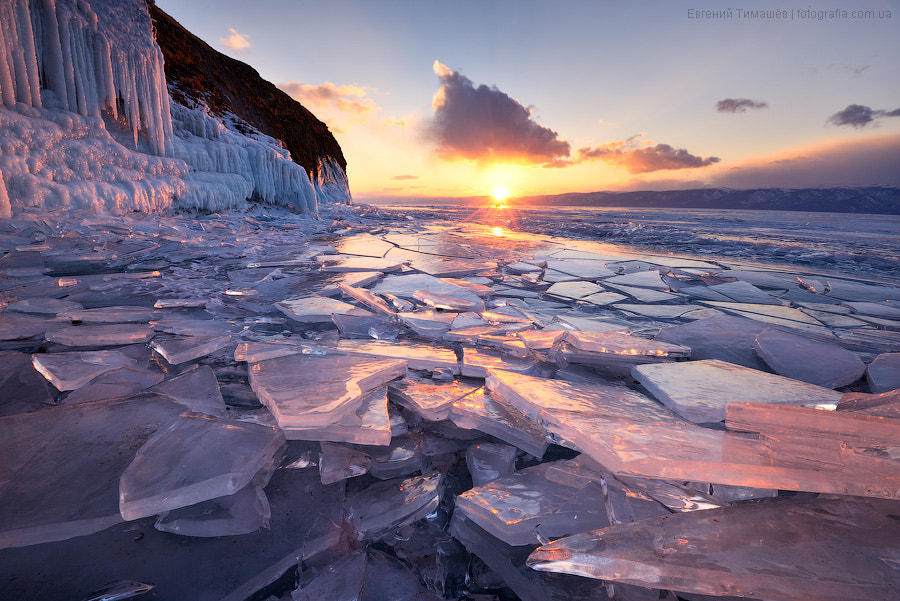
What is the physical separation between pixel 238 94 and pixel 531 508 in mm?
24193

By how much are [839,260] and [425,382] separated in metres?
6.87

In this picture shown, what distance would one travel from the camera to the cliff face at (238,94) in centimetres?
1349

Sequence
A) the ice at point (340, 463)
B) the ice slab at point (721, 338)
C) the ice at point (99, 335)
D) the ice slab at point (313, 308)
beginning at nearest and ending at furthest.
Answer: the ice at point (340, 463) → the ice at point (99, 335) → the ice slab at point (721, 338) → the ice slab at point (313, 308)

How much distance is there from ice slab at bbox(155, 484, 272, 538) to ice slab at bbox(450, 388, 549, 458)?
53 cm

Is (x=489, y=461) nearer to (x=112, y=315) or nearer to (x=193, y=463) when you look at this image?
(x=193, y=463)

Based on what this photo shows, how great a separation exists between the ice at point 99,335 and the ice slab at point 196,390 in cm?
53

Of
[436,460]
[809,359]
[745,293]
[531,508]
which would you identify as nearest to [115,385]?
[436,460]

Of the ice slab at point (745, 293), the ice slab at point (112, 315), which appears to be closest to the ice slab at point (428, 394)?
the ice slab at point (112, 315)

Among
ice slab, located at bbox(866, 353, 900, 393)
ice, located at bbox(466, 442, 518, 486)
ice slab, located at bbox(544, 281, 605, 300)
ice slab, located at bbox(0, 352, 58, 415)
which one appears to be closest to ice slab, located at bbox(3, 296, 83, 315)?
ice slab, located at bbox(0, 352, 58, 415)

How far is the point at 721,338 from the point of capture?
1762mm

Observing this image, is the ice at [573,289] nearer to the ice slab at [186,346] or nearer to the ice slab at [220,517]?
the ice slab at [186,346]

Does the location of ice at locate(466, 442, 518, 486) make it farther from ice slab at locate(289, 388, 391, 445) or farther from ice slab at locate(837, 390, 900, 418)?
ice slab at locate(837, 390, 900, 418)

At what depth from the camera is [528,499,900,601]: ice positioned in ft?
1.72

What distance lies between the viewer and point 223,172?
9.05 meters
